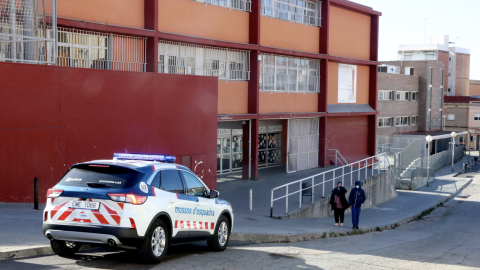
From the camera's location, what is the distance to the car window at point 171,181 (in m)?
8.99

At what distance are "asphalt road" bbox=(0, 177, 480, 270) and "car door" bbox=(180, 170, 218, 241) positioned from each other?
42cm

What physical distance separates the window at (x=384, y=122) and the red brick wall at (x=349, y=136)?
16.9m

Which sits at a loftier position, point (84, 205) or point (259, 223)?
point (84, 205)

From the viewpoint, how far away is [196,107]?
19.6 m

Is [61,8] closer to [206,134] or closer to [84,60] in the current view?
[84,60]

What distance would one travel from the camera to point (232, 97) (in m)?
24.7

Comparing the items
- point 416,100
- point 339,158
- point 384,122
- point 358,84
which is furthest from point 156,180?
point 416,100

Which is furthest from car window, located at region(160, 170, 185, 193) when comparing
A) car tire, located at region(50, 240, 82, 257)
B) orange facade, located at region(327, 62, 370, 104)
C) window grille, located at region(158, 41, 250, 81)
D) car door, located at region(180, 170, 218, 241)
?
orange facade, located at region(327, 62, 370, 104)

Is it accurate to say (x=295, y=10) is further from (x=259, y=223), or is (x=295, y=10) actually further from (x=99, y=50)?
(x=259, y=223)

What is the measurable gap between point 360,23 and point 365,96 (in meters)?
4.71

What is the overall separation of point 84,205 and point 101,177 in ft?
1.64

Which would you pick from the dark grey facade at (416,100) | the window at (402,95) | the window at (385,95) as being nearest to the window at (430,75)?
the dark grey facade at (416,100)

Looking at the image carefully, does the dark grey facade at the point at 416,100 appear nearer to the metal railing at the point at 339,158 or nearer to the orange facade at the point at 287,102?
the metal railing at the point at 339,158

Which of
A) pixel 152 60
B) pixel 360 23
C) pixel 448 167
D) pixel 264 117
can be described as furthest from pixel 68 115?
pixel 448 167
